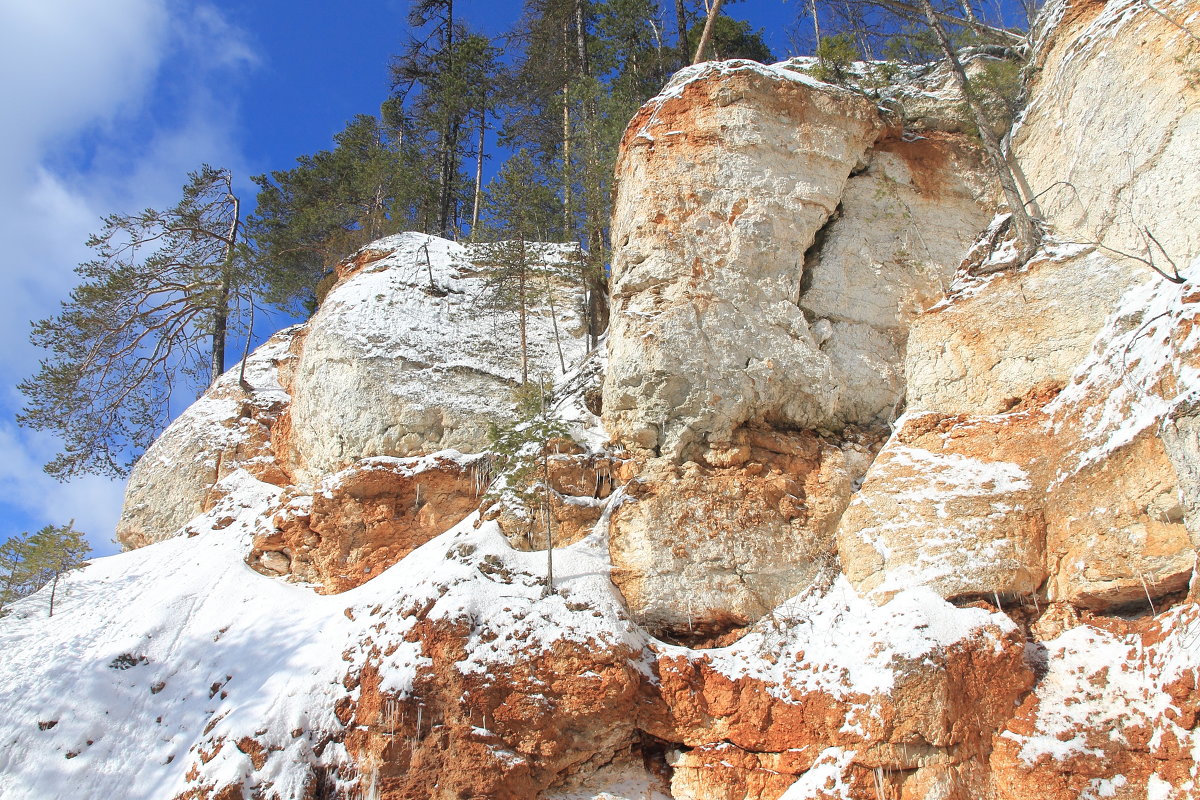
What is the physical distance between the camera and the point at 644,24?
25.5 meters

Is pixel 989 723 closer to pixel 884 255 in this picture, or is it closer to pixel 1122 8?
pixel 884 255

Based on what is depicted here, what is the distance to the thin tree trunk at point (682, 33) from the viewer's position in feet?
73.4

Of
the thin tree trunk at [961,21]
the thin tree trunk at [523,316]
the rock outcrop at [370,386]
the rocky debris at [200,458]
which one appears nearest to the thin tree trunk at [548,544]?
the rock outcrop at [370,386]

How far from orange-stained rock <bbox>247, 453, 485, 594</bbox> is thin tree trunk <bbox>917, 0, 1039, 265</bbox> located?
10.1 meters

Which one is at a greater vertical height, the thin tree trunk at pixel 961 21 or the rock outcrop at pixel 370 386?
the thin tree trunk at pixel 961 21

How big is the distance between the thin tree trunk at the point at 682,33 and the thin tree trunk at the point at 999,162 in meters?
8.50

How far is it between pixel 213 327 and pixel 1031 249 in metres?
19.6

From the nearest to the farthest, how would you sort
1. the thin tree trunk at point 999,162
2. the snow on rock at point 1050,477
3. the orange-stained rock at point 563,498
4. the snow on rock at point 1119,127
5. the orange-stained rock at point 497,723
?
the snow on rock at point 1050,477, the orange-stained rock at point 497,723, the snow on rock at point 1119,127, the orange-stained rock at point 563,498, the thin tree trunk at point 999,162

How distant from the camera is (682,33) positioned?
23.1 m

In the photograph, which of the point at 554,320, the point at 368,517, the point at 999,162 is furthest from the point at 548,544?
the point at 999,162

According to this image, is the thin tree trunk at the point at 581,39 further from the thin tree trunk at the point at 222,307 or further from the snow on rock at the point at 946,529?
the snow on rock at the point at 946,529

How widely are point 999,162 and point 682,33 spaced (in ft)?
43.2

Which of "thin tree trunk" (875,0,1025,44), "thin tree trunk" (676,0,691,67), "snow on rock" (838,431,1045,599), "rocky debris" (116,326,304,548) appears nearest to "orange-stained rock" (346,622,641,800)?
"snow on rock" (838,431,1045,599)

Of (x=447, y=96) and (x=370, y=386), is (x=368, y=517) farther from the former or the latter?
(x=447, y=96)
